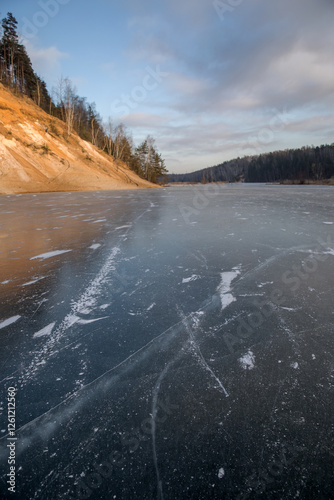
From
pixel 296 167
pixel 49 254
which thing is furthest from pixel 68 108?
pixel 296 167

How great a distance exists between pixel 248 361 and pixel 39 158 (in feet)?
98.9

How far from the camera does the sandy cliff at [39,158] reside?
22.3 m

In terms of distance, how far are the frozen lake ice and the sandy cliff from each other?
2369 cm

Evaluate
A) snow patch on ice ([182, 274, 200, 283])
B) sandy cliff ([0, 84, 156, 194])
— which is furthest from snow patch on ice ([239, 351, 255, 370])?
→ sandy cliff ([0, 84, 156, 194])

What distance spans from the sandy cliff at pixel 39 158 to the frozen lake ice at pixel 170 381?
23.7 metres

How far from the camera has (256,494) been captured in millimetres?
860

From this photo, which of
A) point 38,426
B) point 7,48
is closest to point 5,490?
point 38,426

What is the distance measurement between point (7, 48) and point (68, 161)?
27061 mm

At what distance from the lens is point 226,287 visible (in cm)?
243

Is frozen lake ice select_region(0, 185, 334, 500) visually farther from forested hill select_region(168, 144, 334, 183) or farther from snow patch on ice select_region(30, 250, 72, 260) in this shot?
forested hill select_region(168, 144, 334, 183)

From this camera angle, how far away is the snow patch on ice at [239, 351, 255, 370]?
1411mm

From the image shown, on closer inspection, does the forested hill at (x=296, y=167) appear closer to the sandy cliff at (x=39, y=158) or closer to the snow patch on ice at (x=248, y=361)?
the sandy cliff at (x=39, y=158)

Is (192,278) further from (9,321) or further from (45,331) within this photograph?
(9,321)

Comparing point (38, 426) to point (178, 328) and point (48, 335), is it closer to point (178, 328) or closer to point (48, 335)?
point (48, 335)
